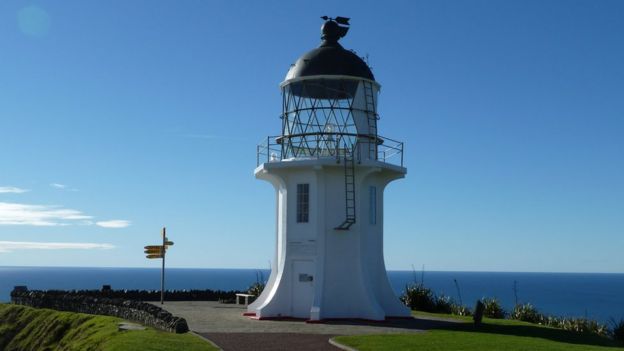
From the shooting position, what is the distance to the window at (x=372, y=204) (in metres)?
25.5

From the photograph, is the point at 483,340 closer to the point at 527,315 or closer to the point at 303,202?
the point at 303,202

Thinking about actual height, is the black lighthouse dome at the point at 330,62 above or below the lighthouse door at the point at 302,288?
above

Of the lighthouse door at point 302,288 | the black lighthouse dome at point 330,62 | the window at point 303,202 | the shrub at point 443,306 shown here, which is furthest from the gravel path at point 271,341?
the shrub at point 443,306

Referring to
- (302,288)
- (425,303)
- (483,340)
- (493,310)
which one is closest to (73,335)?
(302,288)

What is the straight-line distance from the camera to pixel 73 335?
22859 mm

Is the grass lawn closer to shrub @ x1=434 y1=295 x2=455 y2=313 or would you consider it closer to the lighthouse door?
the lighthouse door

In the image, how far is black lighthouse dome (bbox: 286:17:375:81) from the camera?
2494cm

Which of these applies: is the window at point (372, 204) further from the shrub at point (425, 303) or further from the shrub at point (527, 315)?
the shrub at point (527, 315)

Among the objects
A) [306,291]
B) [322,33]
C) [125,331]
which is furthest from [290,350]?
[322,33]

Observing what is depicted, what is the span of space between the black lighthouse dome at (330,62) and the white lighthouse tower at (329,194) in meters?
0.04

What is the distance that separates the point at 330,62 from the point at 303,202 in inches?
194

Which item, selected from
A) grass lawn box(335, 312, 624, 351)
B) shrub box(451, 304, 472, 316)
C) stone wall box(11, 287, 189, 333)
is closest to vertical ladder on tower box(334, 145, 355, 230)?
grass lawn box(335, 312, 624, 351)

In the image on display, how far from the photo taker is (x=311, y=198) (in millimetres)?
24781

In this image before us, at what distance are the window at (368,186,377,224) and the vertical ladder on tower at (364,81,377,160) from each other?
3.84 feet
